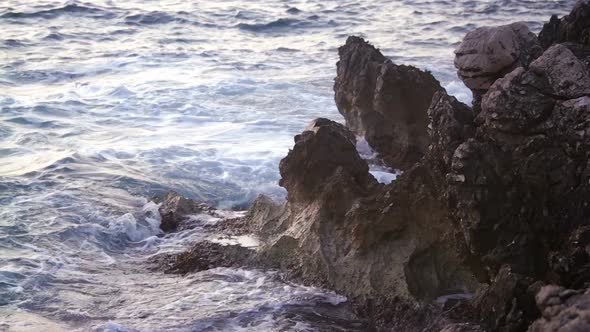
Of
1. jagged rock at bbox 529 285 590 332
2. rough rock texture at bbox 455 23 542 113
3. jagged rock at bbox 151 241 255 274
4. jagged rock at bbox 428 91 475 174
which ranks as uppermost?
rough rock texture at bbox 455 23 542 113

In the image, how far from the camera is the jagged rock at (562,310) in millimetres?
3852

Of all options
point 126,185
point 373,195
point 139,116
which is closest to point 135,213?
point 126,185

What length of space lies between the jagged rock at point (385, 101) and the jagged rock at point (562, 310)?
5682 mm

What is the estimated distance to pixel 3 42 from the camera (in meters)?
18.6

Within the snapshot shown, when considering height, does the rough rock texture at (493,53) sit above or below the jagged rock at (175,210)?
above

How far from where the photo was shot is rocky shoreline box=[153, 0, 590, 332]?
5.31 m

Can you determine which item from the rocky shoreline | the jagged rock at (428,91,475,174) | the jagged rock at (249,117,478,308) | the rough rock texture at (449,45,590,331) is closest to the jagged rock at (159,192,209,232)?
the rocky shoreline

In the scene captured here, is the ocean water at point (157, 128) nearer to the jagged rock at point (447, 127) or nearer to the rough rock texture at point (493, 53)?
the jagged rock at point (447, 127)

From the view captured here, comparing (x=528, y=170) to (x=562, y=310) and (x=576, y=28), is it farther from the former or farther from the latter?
(x=576, y=28)

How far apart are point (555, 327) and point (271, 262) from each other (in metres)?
3.49

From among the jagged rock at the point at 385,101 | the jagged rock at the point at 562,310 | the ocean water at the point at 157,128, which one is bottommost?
the ocean water at the point at 157,128

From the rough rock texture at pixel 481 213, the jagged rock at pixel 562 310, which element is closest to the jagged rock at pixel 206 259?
the rough rock texture at pixel 481 213

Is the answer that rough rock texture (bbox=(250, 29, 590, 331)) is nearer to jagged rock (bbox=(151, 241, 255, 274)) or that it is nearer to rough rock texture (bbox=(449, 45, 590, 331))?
rough rock texture (bbox=(449, 45, 590, 331))

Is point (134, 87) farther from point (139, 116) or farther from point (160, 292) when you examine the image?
point (160, 292)
